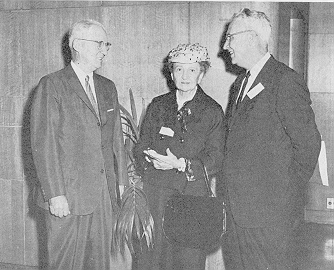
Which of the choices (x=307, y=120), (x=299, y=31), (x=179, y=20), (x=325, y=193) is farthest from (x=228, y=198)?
(x=325, y=193)

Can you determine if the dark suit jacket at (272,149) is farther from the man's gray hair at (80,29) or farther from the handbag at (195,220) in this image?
the man's gray hair at (80,29)

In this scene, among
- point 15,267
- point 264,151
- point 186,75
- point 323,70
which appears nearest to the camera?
point 264,151

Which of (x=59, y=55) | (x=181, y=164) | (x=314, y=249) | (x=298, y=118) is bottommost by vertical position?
(x=314, y=249)

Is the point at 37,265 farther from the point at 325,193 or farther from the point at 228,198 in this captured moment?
the point at 325,193

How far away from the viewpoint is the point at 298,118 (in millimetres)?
2396

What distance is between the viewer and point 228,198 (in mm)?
2637

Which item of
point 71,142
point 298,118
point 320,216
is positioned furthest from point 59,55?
point 320,216

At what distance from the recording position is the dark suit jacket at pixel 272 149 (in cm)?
242

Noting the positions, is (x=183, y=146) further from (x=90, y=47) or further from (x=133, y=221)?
(x=90, y=47)

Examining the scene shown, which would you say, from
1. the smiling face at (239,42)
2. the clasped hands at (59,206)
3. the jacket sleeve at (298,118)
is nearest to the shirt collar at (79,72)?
the clasped hands at (59,206)

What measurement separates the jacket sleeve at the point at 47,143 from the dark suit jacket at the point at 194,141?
550mm

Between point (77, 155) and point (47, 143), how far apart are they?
20 cm

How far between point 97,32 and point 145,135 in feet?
2.28

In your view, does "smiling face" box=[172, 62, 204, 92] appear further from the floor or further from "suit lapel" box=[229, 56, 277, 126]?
the floor
